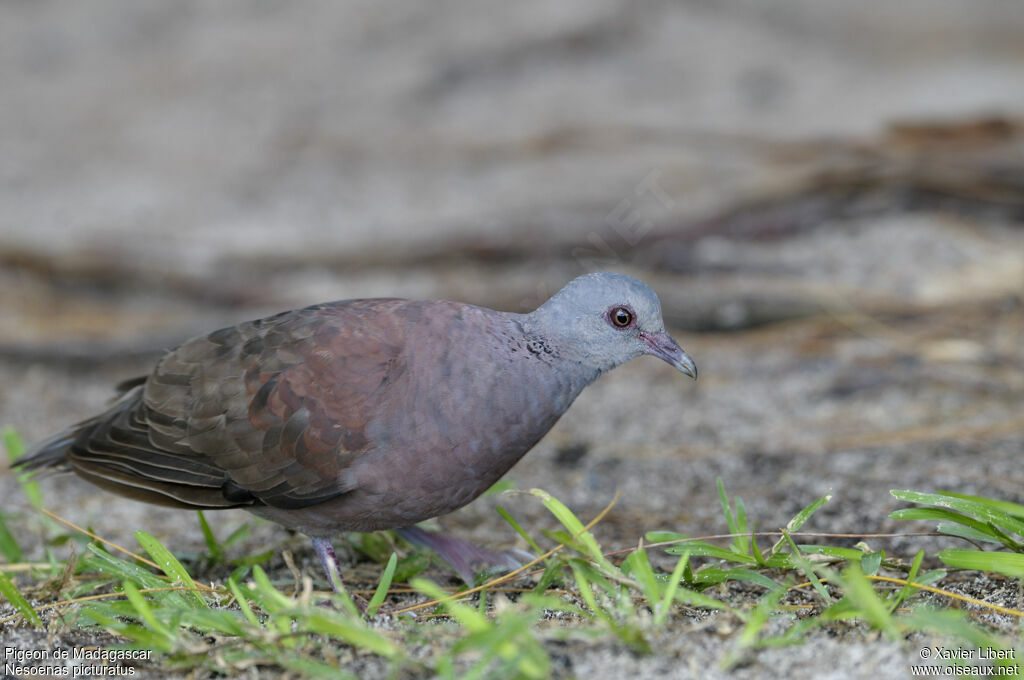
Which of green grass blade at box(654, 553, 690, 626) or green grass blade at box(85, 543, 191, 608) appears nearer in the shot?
green grass blade at box(654, 553, 690, 626)

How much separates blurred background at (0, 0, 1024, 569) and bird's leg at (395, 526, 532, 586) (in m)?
0.37

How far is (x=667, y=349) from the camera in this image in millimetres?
2668

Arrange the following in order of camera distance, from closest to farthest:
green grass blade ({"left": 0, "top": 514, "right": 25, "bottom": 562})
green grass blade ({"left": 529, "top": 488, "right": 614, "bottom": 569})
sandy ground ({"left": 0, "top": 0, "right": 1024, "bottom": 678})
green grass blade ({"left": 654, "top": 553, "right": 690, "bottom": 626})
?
green grass blade ({"left": 654, "top": 553, "right": 690, "bottom": 626}) → green grass blade ({"left": 529, "top": 488, "right": 614, "bottom": 569}) → green grass blade ({"left": 0, "top": 514, "right": 25, "bottom": 562}) → sandy ground ({"left": 0, "top": 0, "right": 1024, "bottom": 678})

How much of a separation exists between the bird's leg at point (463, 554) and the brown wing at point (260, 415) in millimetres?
407

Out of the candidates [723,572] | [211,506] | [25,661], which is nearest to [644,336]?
[723,572]

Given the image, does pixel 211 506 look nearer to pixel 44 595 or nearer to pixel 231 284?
pixel 44 595

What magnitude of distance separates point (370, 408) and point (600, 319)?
25.5 inches

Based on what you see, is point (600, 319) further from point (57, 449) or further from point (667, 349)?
point (57, 449)

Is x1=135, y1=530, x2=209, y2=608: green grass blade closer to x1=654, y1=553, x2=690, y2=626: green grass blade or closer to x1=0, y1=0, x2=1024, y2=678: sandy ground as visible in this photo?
x1=0, y1=0, x2=1024, y2=678: sandy ground

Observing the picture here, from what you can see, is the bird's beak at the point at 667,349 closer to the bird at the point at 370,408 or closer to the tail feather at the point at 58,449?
the bird at the point at 370,408

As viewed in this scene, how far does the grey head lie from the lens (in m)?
2.60

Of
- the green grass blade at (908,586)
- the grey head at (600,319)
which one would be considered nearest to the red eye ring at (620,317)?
the grey head at (600,319)

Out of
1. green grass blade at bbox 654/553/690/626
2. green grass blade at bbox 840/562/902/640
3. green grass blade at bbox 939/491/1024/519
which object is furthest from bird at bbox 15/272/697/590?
green grass blade at bbox 840/562/902/640

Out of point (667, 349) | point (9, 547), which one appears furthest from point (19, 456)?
point (667, 349)
